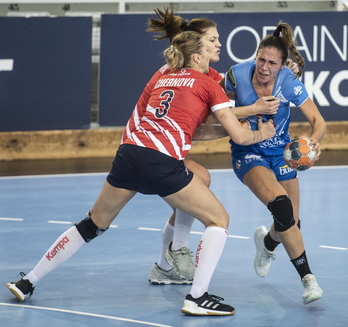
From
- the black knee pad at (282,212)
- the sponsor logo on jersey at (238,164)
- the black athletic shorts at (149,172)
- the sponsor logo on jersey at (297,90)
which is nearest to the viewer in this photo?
the black athletic shorts at (149,172)

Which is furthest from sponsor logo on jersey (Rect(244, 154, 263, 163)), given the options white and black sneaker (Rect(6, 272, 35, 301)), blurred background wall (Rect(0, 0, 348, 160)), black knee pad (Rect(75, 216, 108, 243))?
blurred background wall (Rect(0, 0, 348, 160))

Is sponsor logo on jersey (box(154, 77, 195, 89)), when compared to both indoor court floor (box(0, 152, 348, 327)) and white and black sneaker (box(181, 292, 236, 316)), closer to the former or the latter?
white and black sneaker (box(181, 292, 236, 316))

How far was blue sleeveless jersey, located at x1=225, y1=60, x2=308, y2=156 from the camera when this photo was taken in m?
5.68

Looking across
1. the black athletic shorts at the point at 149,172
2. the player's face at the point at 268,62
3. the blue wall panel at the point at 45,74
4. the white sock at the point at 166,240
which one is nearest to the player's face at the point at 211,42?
the player's face at the point at 268,62

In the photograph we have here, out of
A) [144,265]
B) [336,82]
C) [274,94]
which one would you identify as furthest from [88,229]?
[336,82]

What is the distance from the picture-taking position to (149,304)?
17.5 feet

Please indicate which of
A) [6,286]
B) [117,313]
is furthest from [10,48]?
[117,313]

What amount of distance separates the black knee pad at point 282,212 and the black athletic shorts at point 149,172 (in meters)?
0.69

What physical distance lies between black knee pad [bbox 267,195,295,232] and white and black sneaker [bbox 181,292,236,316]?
715mm

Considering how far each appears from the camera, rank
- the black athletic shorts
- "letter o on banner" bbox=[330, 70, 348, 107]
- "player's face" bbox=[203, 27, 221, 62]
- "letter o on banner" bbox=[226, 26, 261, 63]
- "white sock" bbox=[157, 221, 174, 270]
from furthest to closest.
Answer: "letter o on banner" bbox=[330, 70, 348, 107] → "letter o on banner" bbox=[226, 26, 261, 63] → "white sock" bbox=[157, 221, 174, 270] → "player's face" bbox=[203, 27, 221, 62] → the black athletic shorts

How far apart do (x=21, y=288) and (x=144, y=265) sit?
132 cm

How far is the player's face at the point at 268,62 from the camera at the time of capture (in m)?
5.49

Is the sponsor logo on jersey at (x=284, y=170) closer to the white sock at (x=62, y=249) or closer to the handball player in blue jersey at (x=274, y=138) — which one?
the handball player in blue jersey at (x=274, y=138)

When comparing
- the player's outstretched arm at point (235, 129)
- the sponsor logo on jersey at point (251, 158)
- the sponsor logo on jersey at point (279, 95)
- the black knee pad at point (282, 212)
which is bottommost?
the black knee pad at point (282, 212)
